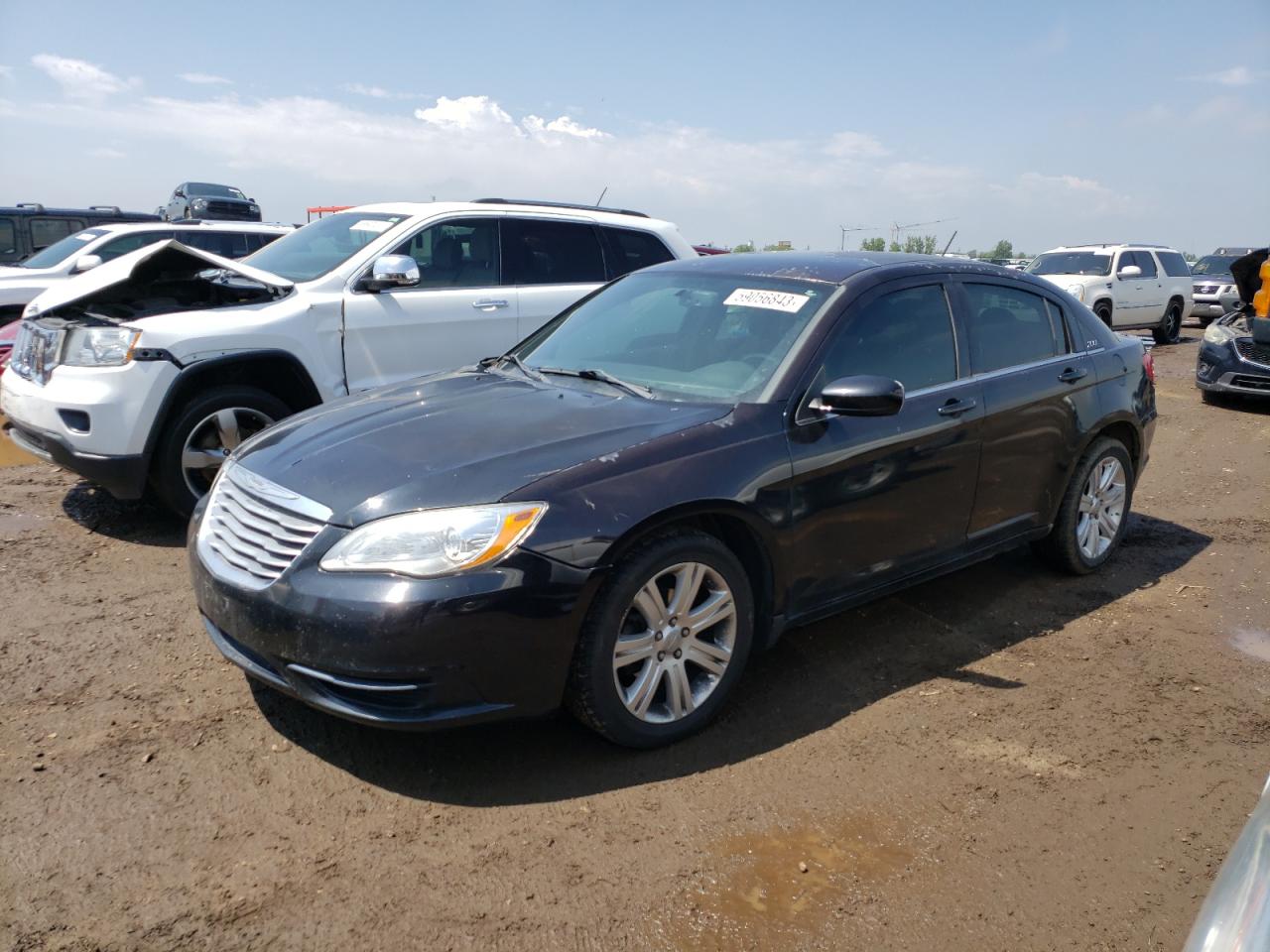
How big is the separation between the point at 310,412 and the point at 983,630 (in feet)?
10.2

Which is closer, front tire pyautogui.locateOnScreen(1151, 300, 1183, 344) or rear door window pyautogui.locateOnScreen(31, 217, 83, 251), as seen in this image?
rear door window pyautogui.locateOnScreen(31, 217, 83, 251)

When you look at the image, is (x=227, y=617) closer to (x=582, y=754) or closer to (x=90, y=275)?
(x=582, y=754)

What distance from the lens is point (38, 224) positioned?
43.7 ft

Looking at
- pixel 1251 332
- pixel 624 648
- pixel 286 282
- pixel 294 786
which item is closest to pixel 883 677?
pixel 624 648

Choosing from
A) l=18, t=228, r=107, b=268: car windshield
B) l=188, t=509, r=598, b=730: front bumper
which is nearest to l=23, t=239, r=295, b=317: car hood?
l=188, t=509, r=598, b=730: front bumper

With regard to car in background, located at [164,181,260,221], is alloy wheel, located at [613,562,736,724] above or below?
below

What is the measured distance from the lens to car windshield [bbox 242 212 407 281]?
621cm

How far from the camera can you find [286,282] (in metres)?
5.83

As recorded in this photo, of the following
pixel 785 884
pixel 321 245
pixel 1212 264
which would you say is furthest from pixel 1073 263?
pixel 785 884

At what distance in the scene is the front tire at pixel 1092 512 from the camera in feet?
16.3

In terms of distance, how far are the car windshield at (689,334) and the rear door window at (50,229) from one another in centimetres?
1177

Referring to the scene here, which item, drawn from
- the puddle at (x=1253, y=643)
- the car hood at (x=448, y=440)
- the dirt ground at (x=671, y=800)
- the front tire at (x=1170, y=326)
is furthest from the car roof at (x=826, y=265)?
the front tire at (x=1170, y=326)

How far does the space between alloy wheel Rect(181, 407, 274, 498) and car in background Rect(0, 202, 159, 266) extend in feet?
32.0

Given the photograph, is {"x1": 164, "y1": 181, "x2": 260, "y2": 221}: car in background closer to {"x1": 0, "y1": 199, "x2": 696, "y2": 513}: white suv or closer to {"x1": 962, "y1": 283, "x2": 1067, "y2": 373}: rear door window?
{"x1": 0, "y1": 199, "x2": 696, "y2": 513}: white suv
